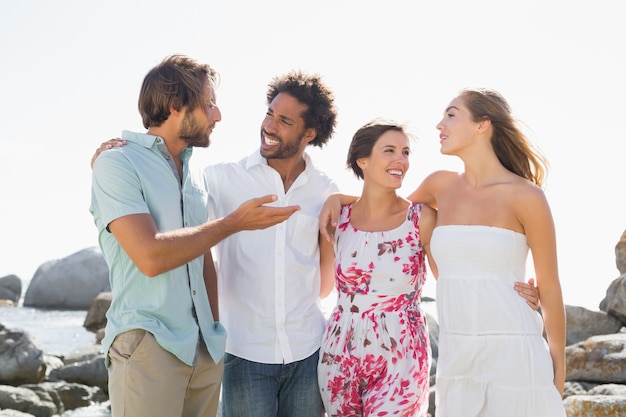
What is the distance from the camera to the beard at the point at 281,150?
512 cm

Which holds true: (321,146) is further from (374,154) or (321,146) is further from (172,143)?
(172,143)

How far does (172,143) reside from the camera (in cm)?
424

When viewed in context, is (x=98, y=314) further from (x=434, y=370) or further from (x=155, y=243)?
(x=155, y=243)

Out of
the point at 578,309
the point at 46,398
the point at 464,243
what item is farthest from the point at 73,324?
the point at 464,243

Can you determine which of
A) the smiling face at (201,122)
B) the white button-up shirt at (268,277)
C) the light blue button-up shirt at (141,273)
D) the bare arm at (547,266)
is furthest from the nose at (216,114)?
the bare arm at (547,266)

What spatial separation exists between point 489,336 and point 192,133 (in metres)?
1.98

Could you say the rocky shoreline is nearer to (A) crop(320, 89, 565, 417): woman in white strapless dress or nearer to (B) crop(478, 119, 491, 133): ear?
(A) crop(320, 89, 565, 417): woman in white strapless dress

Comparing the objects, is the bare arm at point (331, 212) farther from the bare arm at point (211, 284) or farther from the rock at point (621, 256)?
the rock at point (621, 256)

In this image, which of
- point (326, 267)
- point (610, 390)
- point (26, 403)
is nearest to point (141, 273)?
point (326, 267)

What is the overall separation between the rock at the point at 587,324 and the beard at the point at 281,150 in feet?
22.9

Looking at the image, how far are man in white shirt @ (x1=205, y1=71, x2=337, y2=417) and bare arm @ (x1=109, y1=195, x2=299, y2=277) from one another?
1025 mm

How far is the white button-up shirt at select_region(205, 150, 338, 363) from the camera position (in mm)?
4727

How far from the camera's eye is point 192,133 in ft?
14.0

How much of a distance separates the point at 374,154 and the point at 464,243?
985 millimetres
